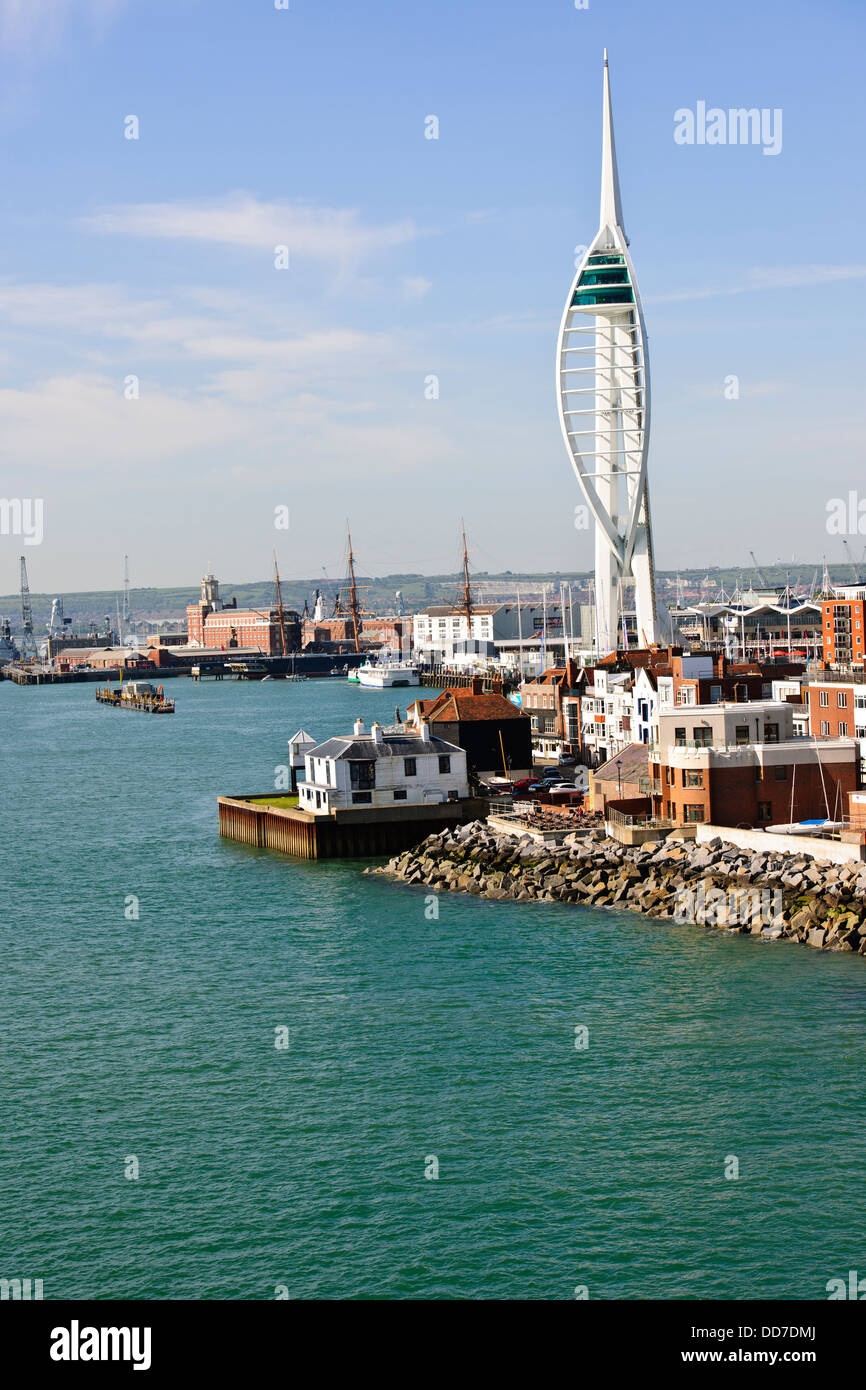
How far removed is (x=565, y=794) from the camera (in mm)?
36094

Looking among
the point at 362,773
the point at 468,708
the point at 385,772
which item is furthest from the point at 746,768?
the point at 468,708

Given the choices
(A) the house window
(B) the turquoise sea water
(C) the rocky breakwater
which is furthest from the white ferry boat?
(B) the turquoise sea water

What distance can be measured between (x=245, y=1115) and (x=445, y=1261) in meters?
4.37

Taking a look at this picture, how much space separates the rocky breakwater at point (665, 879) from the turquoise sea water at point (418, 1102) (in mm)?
607

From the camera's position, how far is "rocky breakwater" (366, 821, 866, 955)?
23359 mm

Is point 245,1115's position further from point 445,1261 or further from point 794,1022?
point 794,1022

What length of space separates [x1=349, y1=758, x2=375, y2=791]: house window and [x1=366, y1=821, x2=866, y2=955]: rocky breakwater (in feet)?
8.39

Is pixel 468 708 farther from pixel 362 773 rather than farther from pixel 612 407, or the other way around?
pixel 612 407

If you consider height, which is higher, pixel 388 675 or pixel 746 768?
pixel 746 768

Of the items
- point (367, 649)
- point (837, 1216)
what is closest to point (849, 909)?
point (837, 1216)

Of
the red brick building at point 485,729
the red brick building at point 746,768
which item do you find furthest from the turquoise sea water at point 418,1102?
the red brick building at point 485,729

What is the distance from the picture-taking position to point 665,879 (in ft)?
87.2

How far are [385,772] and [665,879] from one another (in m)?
9.24
